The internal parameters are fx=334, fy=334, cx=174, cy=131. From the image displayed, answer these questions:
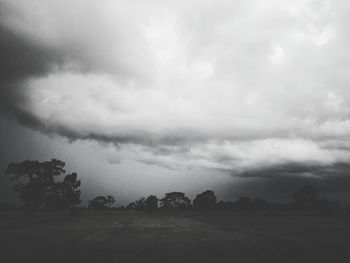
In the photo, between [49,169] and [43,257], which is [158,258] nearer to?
[43,257]

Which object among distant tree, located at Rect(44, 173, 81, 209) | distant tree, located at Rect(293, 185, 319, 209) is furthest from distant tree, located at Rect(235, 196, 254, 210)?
distant tree, located at Rect(44, 173, 81, 209)

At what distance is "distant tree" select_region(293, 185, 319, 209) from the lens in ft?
588

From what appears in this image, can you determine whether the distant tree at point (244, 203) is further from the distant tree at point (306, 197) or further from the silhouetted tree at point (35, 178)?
the silhouetted tree at point (35, 178)

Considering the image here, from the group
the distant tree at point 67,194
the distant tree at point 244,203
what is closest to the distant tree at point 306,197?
the distant tree at point 244,203

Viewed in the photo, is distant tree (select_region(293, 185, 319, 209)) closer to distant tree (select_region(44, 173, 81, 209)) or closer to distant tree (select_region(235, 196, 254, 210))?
distant tree (select_region(235, 196, 254, 210))

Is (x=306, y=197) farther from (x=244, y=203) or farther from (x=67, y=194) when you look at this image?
(x=67, y=194)

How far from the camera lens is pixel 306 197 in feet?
591

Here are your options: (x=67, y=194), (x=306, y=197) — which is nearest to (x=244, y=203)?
(x=306, y=197)

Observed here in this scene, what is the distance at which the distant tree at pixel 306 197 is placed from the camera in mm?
179250

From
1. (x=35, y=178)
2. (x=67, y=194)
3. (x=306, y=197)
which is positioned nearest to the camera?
(x=35, y=178)

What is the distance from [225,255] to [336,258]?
5.26m

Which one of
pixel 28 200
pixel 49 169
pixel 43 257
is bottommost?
pixel 43 257

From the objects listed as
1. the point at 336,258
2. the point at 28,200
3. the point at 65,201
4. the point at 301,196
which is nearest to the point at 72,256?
the point at 336,258

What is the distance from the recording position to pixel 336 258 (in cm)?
1593
